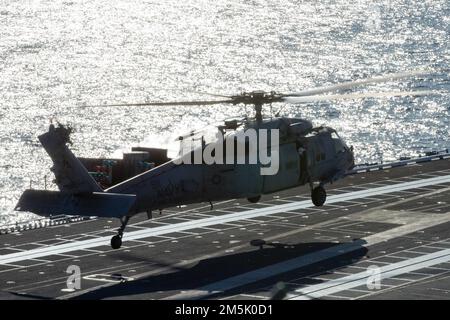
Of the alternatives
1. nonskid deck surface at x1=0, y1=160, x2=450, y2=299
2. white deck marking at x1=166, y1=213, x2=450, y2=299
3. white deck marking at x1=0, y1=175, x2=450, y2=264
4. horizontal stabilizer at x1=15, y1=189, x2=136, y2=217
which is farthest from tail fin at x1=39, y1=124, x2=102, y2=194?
white deck marking at x1=0, y1=175, x2=450, y2=264

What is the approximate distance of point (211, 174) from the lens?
56.1 metres

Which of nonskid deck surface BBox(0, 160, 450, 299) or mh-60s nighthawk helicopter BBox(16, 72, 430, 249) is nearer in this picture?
mh-60s nighthawk helicopter BBox(16, 72, 430, 249)

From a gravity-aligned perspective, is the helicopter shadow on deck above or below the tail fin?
below

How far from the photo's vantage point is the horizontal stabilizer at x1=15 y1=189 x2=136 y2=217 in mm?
49406

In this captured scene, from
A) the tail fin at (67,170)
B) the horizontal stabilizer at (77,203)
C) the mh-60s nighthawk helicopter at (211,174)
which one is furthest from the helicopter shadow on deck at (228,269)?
the tail fin at (67,170)

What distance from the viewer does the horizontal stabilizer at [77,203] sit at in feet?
162

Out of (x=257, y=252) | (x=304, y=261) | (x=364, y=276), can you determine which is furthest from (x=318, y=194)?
(x=364, y=276)

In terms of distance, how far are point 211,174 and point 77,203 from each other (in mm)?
8675

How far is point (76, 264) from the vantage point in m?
58.1

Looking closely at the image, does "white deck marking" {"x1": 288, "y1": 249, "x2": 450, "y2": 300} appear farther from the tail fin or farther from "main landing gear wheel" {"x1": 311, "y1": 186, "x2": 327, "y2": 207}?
the tail fin

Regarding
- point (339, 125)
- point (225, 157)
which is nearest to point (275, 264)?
point (225, 157)

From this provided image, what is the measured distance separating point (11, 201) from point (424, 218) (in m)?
74.2

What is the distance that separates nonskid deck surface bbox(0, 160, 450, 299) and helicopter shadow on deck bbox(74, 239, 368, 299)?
0.05m
